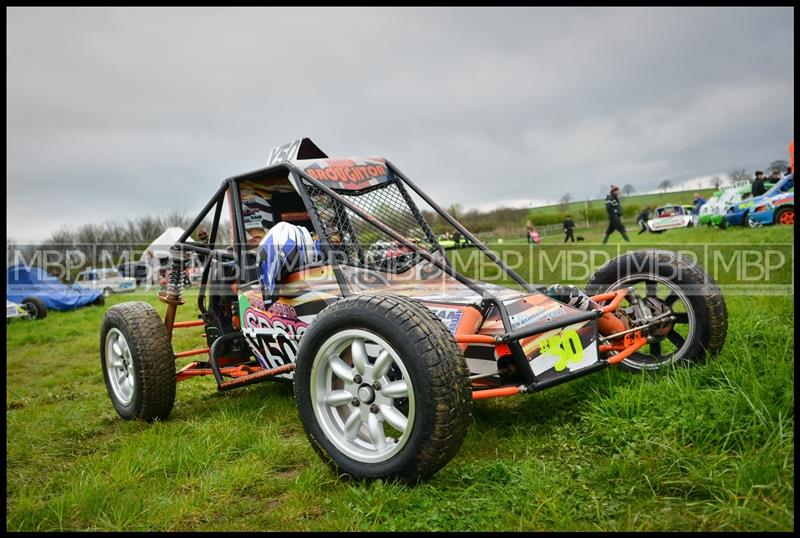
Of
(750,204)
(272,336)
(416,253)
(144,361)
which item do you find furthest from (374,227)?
(750,204)

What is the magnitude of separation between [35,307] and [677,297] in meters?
17.7

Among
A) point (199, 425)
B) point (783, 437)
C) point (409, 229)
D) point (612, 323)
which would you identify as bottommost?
point (199, 425)

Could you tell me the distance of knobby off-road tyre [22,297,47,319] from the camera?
16.1 metres

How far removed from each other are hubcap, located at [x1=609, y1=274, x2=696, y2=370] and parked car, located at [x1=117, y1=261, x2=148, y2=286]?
33161mm

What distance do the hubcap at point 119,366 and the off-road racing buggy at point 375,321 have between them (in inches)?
0.5

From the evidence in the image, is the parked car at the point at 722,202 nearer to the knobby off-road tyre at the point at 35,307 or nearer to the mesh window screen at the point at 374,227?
the mesh window screen at the point at 374,227

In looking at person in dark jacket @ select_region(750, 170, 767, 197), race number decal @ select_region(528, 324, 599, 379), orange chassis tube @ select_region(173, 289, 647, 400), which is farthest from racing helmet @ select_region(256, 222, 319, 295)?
person in dark jacket @ select_region(750, 170, 767, 197)

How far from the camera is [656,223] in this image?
3086 cm

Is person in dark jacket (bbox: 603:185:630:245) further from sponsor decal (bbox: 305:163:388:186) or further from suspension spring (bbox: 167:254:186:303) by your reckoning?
suspension spring (bbox: 167:254:186:303)

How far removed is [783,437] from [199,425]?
363 centimetres

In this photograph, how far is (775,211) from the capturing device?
54.4ft

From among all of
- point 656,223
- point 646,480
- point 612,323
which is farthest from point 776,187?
point 646,480

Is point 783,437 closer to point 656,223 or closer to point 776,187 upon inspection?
point 776,187

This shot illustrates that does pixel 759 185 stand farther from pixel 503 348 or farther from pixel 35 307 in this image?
pixel 35 307
